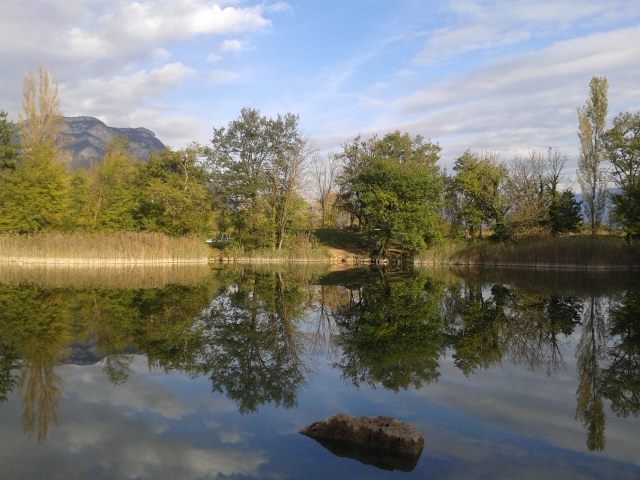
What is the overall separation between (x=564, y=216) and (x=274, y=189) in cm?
2278

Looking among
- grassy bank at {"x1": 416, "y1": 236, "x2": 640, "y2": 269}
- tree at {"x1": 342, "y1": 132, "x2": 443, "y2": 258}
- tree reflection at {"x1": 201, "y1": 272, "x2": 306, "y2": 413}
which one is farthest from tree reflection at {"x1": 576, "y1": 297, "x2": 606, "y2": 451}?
tree at {"x1": 342, "y1": 132, "x2": 443, "y2": 258}

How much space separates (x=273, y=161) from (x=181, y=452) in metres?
38.0

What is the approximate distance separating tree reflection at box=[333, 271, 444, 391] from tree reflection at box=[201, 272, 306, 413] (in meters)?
0.96

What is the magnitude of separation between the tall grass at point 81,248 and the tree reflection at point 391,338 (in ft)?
57.6

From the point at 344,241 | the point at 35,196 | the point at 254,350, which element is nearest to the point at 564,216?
the point at 344,241

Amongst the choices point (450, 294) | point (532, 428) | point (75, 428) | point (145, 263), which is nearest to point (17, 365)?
point (75, 428)

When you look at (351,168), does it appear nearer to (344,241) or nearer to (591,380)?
(344,241)

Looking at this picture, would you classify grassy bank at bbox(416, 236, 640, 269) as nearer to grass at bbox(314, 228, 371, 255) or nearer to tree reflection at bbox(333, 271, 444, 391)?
grass at bbox(314, 228, 371, 255)

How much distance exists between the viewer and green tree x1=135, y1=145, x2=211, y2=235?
36250 mm

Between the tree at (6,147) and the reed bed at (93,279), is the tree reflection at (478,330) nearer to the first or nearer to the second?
the reed bed at (93,279)

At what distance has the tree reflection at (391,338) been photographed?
7789 millimetres

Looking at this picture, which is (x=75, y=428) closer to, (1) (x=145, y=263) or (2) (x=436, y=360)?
(2) (x=436, y=360)

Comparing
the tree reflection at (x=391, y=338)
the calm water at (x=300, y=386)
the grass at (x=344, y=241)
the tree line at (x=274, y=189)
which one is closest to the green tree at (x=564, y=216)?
the tree line at (x=274, y=189)

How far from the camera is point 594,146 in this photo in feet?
129
